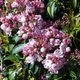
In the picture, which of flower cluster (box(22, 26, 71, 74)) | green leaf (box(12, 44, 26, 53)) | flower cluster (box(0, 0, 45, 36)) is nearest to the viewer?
flower cluster (box(22, 26, 71, 74))

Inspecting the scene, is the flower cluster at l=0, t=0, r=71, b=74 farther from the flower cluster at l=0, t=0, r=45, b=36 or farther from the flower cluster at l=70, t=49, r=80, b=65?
the flower cluster at l=70, t=49, r=80, b=65

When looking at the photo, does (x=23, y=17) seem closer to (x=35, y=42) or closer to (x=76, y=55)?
(x=35, y=42)

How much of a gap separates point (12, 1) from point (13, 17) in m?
0.28

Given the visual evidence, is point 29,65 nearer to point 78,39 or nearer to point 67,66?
point 67,66

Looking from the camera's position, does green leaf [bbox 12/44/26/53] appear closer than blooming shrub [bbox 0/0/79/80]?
No

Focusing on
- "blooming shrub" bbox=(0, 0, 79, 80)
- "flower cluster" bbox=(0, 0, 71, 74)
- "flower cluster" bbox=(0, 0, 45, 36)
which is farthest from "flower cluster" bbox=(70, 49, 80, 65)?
"flower cluster" bbox=(0, 0, 45, 36)

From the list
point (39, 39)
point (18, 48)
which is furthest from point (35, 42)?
point (18, 48)

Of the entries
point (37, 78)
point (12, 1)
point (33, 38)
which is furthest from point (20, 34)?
point (37, 78)

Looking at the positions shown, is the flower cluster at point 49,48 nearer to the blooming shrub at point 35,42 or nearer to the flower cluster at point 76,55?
the blooming shrub at point 35,42

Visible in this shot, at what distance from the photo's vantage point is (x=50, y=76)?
1670mm

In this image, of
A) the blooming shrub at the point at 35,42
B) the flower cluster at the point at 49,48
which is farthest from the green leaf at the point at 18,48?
the flower cluster at the point at 49,48

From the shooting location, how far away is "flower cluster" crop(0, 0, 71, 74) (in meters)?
1.47

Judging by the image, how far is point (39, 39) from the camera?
151 centimetres

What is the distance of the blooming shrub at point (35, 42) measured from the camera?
1481 mm
